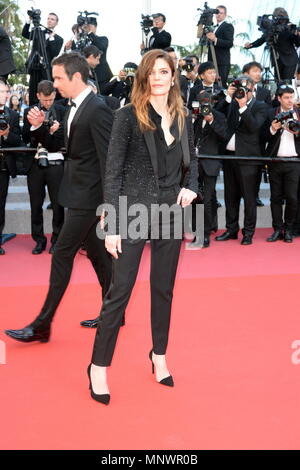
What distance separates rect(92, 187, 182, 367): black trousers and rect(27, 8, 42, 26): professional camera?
6.06 m

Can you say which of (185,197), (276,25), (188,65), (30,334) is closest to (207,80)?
(188,65)

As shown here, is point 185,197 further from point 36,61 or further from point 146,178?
point 36,61

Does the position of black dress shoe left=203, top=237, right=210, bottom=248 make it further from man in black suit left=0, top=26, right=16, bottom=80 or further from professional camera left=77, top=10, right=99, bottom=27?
professional camera left=77, top=10, right=99, bottom=27

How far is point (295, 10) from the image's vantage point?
133 ft

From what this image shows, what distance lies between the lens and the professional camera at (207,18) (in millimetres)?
8234

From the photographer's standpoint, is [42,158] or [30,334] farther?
[42,158]

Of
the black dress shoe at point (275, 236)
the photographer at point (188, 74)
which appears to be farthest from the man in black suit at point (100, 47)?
the black dress shoe at point (275, 236)

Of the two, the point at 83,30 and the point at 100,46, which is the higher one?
the point at 83,30

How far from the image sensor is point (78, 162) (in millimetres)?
3484

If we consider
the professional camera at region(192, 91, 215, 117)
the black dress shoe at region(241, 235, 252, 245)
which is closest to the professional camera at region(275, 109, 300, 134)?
the professional camera at region(192, 91, 215, 117)

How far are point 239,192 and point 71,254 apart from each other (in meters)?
3.82

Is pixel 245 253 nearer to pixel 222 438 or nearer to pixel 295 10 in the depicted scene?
pixel 222 438

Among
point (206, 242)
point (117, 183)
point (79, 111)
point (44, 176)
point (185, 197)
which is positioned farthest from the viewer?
point (206, 242)

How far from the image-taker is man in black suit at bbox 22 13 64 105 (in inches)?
328
